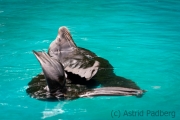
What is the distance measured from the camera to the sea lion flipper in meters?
4.49

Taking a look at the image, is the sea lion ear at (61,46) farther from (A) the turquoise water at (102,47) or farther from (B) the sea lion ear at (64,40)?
(A) the turquoise water at (102,47)

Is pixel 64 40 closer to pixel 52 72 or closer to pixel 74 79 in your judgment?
pixel 74 79

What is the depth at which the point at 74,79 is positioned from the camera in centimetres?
506

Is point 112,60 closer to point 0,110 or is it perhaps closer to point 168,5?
point 0,110

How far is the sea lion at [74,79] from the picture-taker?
4590mm

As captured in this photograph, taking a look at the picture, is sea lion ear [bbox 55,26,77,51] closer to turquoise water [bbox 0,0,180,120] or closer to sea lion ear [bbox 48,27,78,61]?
sea lion ear [bbox 48,27,78,61]

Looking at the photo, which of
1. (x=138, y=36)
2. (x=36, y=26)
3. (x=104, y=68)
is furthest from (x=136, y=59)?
(x=36, y=26)

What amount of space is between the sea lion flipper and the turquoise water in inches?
11.0

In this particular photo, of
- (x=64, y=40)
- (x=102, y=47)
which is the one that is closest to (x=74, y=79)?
(x=64, y=40)

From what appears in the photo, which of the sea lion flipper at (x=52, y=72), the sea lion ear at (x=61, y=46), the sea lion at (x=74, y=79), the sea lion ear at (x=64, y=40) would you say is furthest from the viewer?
the sea lion ear at (x=64, y=40)

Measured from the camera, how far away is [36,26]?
9250 mm

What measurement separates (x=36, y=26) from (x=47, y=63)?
490 centimetres

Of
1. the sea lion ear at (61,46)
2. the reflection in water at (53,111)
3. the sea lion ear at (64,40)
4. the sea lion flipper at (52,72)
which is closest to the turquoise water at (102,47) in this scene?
the reflection in water at (53,111)

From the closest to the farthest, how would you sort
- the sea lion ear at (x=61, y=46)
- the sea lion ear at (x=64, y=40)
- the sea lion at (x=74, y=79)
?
the sea lion at (x=74, y=79) → the sea lion ear at (x=61, y=46) → the sea lion ear at (x=64, y=40)
